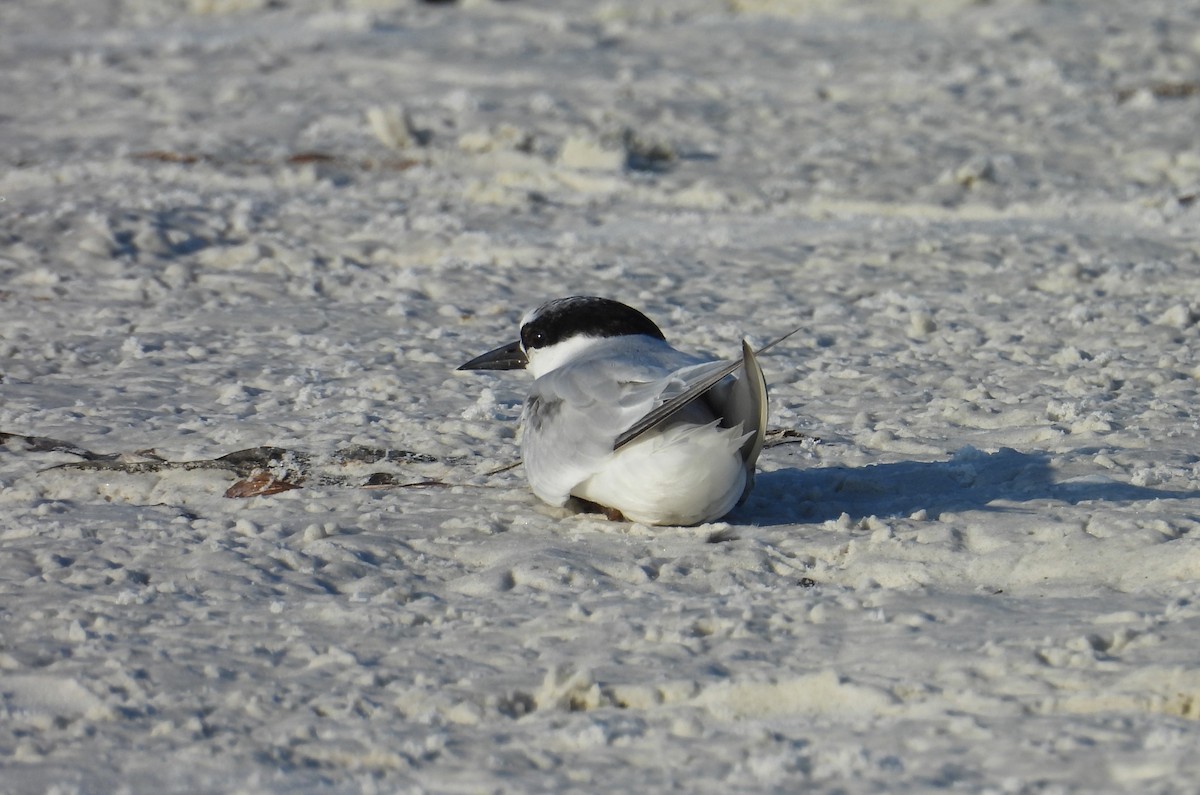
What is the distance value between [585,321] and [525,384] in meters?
0.66

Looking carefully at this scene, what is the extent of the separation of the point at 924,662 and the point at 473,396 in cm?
166

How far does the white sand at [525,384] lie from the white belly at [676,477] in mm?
54

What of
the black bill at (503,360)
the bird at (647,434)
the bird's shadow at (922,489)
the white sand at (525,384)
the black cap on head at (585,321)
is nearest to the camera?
the white sand at (525,384)

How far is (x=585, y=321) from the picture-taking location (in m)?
3.20

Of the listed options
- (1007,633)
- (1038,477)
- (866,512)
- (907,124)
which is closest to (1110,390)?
(1038,477)

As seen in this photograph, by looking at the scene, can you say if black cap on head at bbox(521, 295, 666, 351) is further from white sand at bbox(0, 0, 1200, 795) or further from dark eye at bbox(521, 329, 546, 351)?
white sand at bbox(0, 0, 1200, 795)

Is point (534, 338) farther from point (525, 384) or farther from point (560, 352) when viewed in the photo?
point (525, 384)

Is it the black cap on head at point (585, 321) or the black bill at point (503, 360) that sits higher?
the black cap on head at point (585, 321)

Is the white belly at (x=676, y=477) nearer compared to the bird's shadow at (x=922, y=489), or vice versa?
the white belly at (x=676, y=477)

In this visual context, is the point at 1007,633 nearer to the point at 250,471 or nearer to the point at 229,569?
the point at 229,569

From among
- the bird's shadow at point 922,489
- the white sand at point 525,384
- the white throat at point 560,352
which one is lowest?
the bird's shadow at point 922,489

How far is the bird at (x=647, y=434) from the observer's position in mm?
2691

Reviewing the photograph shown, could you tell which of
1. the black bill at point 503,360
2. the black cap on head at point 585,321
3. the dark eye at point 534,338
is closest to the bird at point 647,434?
the black cap on head at point 585,321

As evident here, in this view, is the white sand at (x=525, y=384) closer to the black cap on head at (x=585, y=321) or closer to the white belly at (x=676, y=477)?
the white belly at (x=676, y=477)
